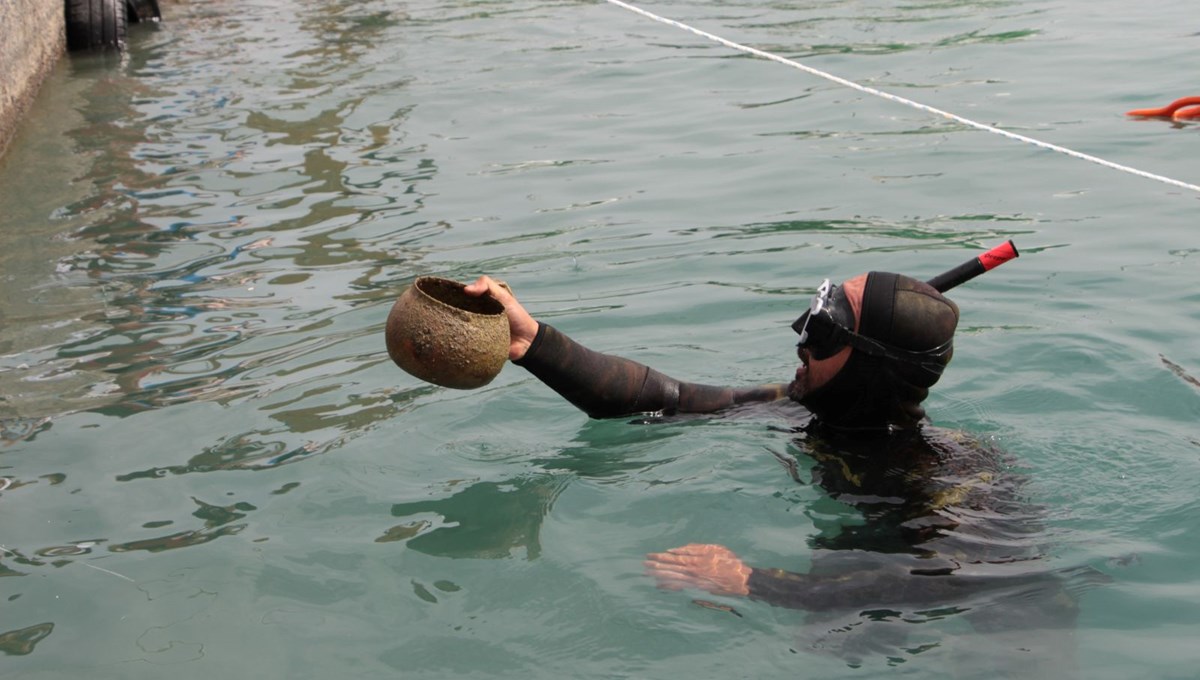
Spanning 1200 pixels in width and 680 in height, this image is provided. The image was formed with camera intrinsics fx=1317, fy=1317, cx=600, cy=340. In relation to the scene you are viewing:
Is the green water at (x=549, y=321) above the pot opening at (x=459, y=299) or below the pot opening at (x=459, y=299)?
below

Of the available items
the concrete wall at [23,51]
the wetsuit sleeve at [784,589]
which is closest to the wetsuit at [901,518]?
the wetsuit sleeve at [784,589]

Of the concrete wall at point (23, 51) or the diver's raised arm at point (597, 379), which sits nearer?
the diver's raised arm at point (597, 379)

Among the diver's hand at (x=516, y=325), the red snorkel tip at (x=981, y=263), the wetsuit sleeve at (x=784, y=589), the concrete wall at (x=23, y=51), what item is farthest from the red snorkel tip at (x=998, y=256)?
the concrete wall at (x=23, y=51)

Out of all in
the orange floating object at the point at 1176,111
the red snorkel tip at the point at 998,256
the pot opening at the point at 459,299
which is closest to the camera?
the red snorkel tip at the point at 998,256

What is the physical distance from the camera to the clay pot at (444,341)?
4.00 meters

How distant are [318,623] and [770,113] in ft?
25.3

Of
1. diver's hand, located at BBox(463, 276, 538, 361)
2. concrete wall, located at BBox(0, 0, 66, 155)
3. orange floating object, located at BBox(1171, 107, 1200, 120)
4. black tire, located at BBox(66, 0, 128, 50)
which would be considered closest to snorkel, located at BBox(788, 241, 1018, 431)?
diver's hand, located at BBox(463, 276, 538, 361)

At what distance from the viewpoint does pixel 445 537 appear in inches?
180

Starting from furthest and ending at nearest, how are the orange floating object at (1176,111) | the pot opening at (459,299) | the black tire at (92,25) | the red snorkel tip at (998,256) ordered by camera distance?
1. the black tire at (92,25)
2. the orange floating object at (1176,111)
3. the pot opening at (459,299)
4. the red snorkel tip at (998,256)

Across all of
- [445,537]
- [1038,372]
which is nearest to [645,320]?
[1038,372]

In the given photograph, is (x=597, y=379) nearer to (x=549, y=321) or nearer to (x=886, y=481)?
(x=886, y=481)

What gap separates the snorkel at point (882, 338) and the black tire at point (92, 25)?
483 inches

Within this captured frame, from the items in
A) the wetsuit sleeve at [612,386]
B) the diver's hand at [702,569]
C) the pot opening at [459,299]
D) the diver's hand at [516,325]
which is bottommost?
the diver's hand at [702,569]

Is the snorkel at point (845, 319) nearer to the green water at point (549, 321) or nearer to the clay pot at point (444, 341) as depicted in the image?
the green water at point (549, 321)
